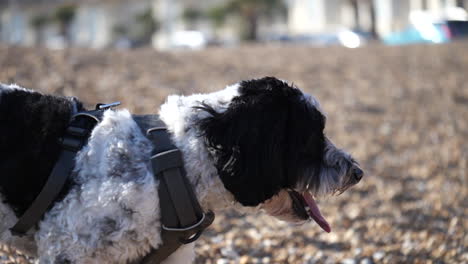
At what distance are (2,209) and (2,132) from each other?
360 mm

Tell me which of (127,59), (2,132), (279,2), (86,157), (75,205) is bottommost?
(279,2)

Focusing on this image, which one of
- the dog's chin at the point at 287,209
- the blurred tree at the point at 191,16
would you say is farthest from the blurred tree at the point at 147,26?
the dog's chin at the point at 287,209

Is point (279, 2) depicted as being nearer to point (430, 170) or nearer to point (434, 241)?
point (430, 170)

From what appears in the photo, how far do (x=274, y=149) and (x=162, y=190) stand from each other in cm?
56

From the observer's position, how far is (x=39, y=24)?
194 feet

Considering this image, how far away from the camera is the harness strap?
2350 mm

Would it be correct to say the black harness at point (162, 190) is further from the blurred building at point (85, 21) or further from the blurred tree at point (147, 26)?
the blurred building at point (85, 21)

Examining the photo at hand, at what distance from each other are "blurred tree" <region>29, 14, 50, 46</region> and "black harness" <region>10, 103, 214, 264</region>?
59665mm

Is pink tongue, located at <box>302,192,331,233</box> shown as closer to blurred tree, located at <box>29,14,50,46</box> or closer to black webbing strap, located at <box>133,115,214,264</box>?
black webbing strap, located at <box>133,115,214,264</box>

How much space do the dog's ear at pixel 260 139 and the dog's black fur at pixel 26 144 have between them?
2.35 ft

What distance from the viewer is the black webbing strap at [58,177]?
235cm

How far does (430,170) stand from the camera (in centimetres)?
752

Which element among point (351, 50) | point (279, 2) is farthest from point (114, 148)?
point (279, 2)

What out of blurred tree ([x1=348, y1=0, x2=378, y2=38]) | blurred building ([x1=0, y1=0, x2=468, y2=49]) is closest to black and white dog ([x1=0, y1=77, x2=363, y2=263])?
blurred tree ([x1=348, y1=0, x2=378, y2=38])
